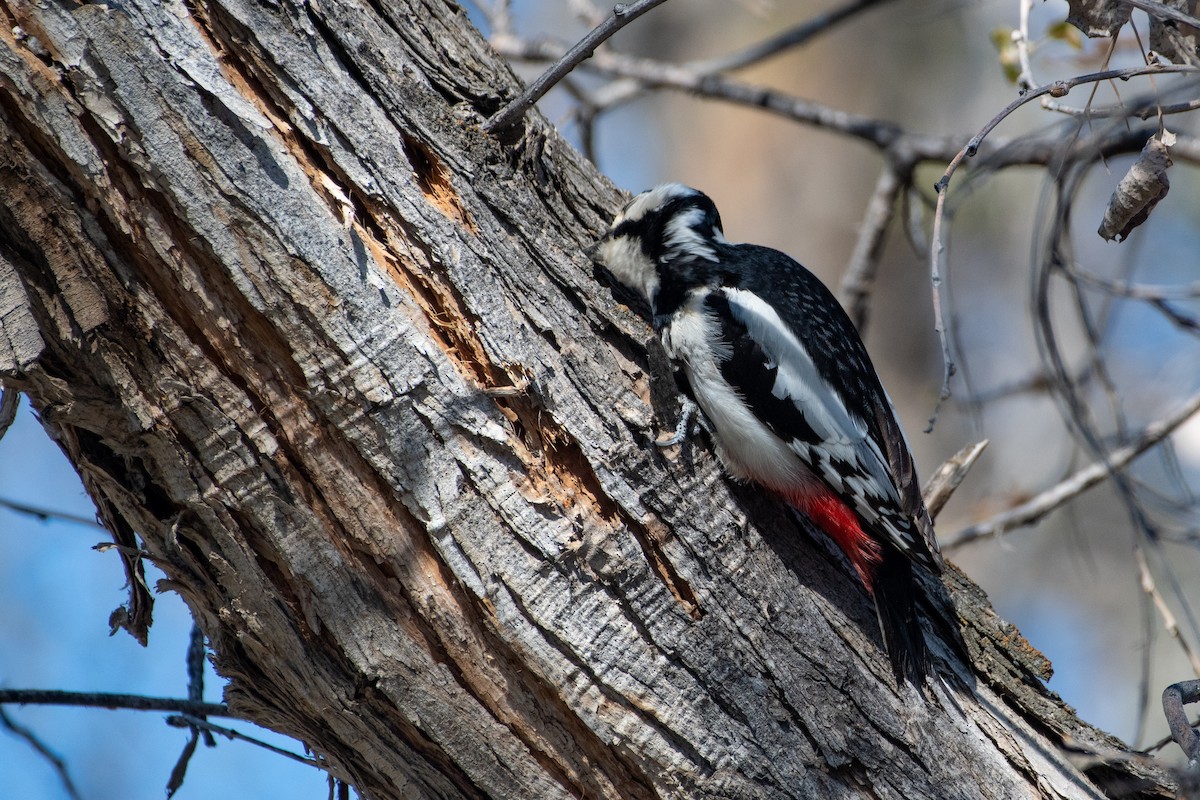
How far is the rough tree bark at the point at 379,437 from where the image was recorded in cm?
179

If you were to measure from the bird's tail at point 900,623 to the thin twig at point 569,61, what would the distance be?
54.8 inches

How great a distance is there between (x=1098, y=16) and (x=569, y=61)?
3.95 feet

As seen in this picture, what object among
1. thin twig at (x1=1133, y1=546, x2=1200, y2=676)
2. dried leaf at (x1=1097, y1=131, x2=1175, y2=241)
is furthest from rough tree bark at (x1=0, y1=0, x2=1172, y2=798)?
dried leaf at (x1=1097, y1=131, x2=1175, y2=241)

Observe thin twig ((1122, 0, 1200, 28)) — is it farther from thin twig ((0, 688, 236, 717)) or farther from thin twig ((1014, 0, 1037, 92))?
thin twig ((0, 688, 236, 717))

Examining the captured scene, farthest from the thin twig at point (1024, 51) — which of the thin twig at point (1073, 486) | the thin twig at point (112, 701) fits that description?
the thin twig at point (112, 701)

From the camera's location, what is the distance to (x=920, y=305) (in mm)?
6926

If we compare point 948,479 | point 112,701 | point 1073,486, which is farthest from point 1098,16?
point 112,701

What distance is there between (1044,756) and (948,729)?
302 millimetres

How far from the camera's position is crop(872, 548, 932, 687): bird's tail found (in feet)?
7.48

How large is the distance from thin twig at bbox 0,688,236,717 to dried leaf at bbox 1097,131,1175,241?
7.69 feet

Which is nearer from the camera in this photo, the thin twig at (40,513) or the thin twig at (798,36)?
the thin twig at (40,513)

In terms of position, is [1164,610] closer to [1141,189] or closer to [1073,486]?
[1073,486]

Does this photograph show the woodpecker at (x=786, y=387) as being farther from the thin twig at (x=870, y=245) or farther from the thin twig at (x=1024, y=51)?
the thin twig at (x=870, y=245)

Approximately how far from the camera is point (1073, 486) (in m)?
3.49
